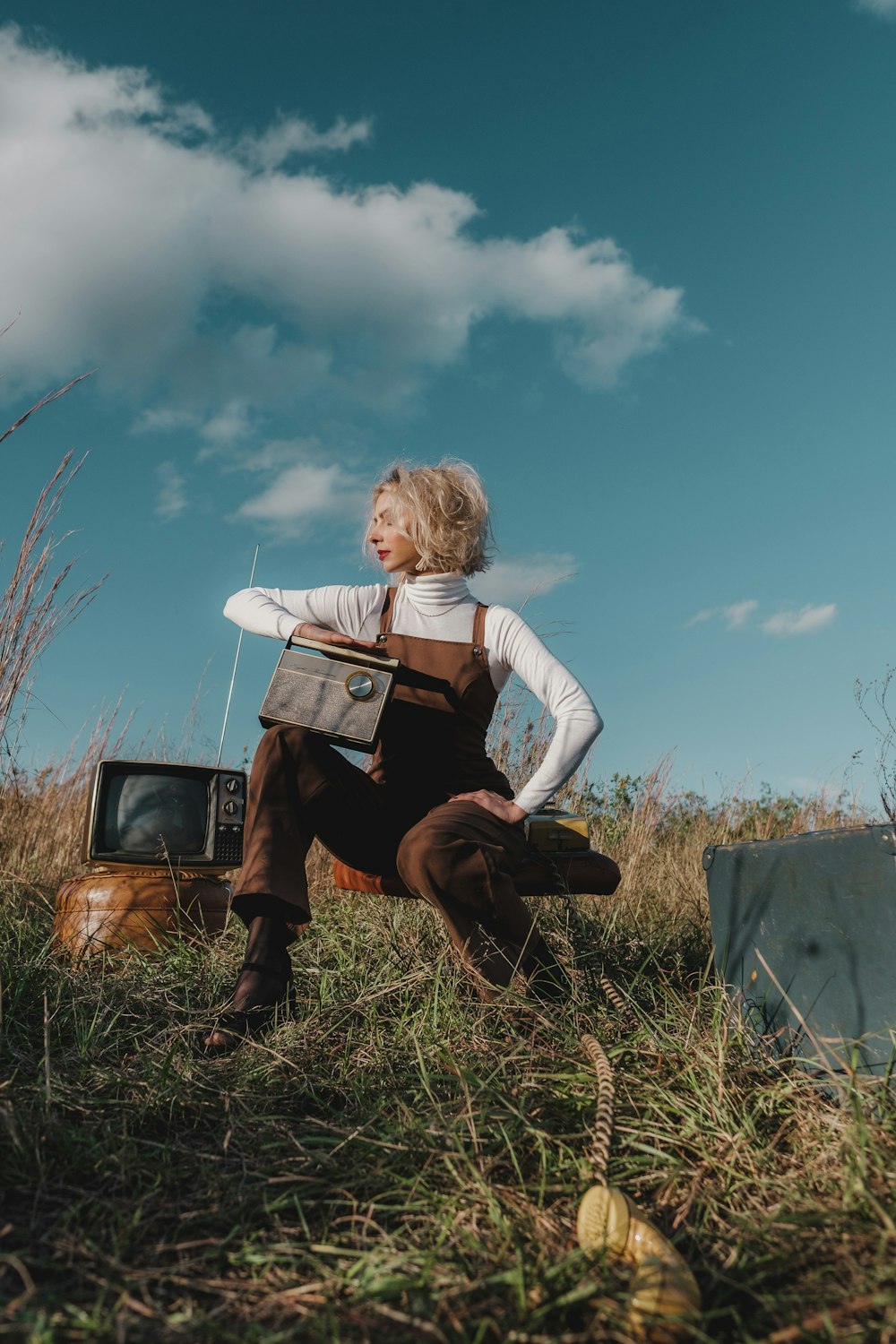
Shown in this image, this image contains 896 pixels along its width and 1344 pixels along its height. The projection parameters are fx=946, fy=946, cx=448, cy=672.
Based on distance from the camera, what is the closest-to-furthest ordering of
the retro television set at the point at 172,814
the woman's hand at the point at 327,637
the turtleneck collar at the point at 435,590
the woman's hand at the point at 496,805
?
the woman's hand at the point at 496,805, the woman's hand at the point at 327,637, the turtleneck collar at the point at 435,590, the retro television set at the point at 172,814

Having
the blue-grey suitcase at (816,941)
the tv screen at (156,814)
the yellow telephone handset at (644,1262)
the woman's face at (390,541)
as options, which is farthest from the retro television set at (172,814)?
the yellow telephone handset at (644,1262)

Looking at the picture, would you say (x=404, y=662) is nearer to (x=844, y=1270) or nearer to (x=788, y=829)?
(x=844, y=1270)

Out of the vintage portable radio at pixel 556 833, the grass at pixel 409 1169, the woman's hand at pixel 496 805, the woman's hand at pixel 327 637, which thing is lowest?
the grass at pixel 409 1169

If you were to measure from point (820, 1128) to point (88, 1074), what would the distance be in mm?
1586

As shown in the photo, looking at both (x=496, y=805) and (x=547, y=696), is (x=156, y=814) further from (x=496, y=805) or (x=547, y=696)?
(x=547, y=696)

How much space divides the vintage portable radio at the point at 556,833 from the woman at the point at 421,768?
0.04 metres

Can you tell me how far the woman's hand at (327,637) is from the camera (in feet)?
9.12

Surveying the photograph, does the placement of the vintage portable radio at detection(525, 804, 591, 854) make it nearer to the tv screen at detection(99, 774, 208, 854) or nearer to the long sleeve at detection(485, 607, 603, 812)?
the long sleeve at detection(485, 607, 603, 812)

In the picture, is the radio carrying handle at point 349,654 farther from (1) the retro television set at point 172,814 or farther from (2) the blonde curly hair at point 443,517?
(1) the retro television set at point 172,814

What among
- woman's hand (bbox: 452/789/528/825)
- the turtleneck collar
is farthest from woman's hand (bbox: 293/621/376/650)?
woman's hand (bbox: 452/789/528/825)

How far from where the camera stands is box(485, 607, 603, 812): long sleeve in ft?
8.69

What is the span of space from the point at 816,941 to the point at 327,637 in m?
1.55

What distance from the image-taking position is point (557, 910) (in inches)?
145

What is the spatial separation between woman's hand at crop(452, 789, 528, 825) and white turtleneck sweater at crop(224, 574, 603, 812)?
0.08 feet
